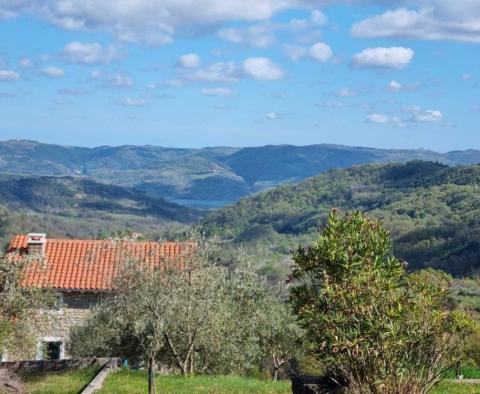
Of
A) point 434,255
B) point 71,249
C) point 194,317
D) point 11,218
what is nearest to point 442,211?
point 434,255

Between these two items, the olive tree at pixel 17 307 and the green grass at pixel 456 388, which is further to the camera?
the olive tree at pixel 17 307

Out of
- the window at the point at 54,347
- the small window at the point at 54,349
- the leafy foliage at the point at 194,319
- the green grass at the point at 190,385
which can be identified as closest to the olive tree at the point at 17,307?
the leafy foliage at the point at 194,319

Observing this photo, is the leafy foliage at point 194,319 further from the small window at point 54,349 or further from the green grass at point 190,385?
the small window at point 54,349

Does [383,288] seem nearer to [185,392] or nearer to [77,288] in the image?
[185,392]

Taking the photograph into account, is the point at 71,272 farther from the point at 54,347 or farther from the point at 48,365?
the point at 48,365

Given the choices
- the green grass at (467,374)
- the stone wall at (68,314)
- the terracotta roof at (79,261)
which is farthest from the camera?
the terracotta roof at (79,261)

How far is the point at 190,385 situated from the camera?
1836 cm

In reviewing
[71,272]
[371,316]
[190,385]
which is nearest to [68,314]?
[71,272]

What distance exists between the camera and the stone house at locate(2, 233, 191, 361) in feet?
107

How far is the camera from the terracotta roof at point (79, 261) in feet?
111

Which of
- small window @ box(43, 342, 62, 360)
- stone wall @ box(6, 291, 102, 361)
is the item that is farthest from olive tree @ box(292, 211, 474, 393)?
small window @ box(43, 342, 62, 360)

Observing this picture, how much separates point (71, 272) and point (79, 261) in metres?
1.08

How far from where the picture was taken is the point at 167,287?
19.8 m

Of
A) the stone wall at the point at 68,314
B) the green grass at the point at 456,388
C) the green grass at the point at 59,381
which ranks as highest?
the green grass at the point at 456,388
